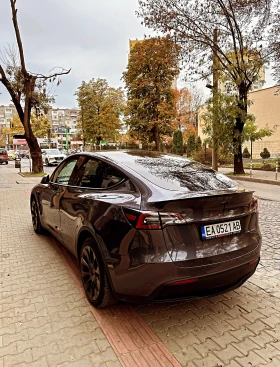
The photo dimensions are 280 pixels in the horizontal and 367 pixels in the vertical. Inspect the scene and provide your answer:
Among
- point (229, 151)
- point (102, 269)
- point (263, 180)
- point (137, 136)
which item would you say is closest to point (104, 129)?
point (137, 136)

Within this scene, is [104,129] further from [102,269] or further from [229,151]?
[102,269]

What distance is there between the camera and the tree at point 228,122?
593 inches

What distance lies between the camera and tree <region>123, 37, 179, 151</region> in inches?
998

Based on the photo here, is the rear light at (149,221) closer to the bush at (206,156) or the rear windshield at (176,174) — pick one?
the rear windshield at (176,174)

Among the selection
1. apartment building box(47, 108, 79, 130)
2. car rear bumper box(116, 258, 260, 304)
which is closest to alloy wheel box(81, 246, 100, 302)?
car rear bumper box(116, 258, 260, 304)

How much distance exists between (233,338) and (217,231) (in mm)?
911

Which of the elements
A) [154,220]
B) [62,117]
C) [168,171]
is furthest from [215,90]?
[62,117]

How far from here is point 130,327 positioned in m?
2.58

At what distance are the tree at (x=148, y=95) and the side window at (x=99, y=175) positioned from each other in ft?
76.4

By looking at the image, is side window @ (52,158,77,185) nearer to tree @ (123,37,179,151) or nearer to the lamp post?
the lamp post

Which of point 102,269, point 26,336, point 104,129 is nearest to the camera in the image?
point 26,336

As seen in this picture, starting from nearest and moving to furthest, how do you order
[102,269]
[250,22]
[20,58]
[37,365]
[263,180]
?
[37,365] < [102,269] < [263,180] < [250,22] < [20,58]

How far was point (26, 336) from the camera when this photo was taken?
8.10 feet

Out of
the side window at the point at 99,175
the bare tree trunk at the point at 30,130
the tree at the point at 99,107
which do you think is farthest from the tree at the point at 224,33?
the tree at the point at 99,107
